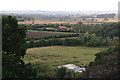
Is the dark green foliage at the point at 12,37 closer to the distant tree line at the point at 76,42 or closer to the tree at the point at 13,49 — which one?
the tree at the point at 13,49

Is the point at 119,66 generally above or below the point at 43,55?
above

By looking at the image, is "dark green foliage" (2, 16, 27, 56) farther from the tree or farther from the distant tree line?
the distant tree line

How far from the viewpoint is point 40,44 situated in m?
40.8

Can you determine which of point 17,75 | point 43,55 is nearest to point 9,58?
point 17,75

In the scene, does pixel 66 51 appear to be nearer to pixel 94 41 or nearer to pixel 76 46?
pixel 76 46

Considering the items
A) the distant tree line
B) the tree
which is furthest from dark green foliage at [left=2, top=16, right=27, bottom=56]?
the distant tree line

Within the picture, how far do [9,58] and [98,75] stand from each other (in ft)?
14.6

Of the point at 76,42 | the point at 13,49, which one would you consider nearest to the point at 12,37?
the point at 13,49

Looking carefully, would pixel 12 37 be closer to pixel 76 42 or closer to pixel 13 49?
pixel 13 49

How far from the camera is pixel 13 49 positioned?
11836 millimetres

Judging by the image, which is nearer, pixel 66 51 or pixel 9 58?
pixel 9 58

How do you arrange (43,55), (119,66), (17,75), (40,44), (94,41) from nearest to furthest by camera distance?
(119,66) → (17,75) → (43,55) → (40,44) → (94,41)

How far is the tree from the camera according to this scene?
11328 mm

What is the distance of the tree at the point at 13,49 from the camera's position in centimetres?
1133
